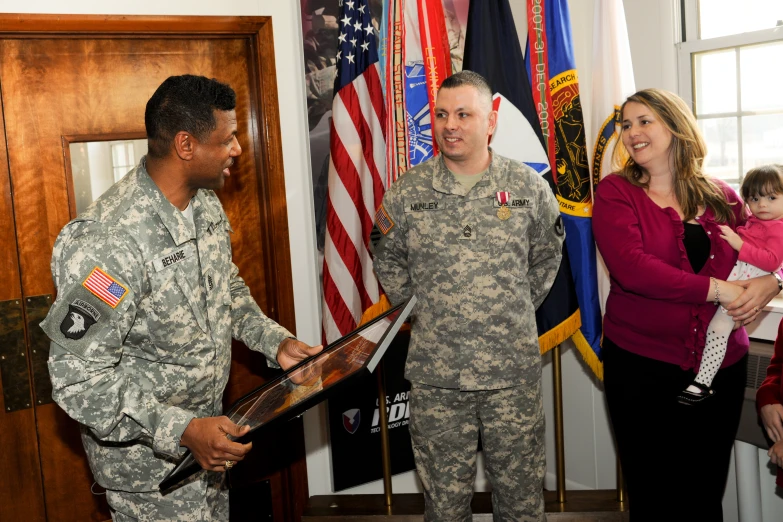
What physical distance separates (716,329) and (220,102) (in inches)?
60.7

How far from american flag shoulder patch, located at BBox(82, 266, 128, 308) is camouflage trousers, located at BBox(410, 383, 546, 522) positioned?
44.7 inches

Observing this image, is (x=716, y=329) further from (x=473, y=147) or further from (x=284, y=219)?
(x=284, y=219)

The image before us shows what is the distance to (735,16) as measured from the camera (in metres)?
2.88

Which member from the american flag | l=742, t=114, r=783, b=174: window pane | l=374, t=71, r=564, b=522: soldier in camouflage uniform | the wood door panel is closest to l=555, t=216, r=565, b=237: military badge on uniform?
l=374, t=71, r=564, b=522: soldier in camouflage uniform

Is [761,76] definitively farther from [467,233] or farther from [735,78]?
[467,233]

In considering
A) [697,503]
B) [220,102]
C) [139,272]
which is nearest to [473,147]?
[220,102]

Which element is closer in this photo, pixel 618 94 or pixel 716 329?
pixel 716 329

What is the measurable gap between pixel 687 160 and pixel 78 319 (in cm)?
175

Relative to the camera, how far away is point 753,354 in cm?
255

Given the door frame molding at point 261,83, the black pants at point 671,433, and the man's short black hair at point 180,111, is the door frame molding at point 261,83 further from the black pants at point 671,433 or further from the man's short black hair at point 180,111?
the black pants at point 671,433

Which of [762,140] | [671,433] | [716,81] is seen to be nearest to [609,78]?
[716,81]

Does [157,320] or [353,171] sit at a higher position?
[353,171]

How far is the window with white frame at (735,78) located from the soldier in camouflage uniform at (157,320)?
6.68ft

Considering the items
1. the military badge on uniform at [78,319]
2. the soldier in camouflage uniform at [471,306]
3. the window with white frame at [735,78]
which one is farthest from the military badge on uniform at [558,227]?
the military badge on uniform at [78,319]
